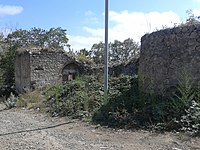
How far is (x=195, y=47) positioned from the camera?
9.48 m

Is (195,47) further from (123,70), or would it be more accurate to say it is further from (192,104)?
(123,70)

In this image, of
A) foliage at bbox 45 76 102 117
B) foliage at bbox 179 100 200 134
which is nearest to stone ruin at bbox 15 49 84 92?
foliage at bbox 45 76 102 117

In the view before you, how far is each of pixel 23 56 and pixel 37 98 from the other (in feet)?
15.9

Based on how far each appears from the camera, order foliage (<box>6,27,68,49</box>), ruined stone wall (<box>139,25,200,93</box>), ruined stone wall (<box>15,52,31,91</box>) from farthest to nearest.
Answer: foliage (<box>6,27,68,49</box>) → ruined stone wall (<box>15,52,31,91</box>) → ruined stone wall (<box>139,25,200,93</box>)

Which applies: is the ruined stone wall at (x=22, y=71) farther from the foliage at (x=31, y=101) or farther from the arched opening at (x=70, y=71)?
the foliage at (x=31, y=101)

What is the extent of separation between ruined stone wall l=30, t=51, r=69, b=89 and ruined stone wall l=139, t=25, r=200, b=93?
355 inches

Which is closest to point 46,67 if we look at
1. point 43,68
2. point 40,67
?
point 43,68

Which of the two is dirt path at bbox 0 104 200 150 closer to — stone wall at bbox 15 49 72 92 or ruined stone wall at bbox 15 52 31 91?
stone wall at bbox 15 49 72 92

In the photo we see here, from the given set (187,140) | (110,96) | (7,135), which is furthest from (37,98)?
(187,140)

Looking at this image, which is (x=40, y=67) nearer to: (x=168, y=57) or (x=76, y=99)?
(x=76, y=99)

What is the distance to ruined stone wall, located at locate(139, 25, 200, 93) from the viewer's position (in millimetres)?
9500

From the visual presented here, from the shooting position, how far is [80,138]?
7754mm

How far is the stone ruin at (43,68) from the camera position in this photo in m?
18.8

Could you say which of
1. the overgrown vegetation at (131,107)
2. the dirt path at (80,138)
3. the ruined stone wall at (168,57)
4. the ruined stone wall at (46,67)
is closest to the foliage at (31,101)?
the overgrown vegetation at (131,107)
